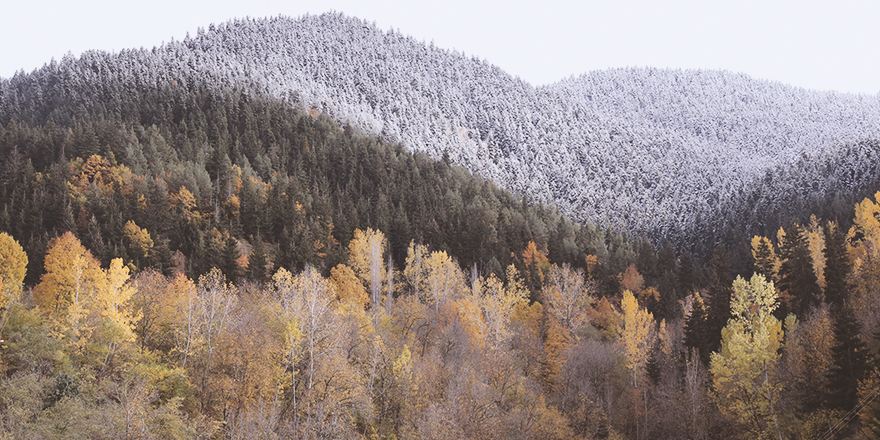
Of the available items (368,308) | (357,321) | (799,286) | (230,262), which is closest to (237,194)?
(230,262)

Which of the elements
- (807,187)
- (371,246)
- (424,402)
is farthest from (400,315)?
(807,187)

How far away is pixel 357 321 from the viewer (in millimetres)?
51875

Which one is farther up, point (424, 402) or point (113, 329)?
point (113, 329)

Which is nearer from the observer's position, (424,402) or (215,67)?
(424,402)

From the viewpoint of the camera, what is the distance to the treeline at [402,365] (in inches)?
1366

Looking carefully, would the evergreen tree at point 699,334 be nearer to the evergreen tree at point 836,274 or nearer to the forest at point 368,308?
the forest at point 368,308

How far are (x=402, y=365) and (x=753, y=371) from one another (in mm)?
28419

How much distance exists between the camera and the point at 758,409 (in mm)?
42719

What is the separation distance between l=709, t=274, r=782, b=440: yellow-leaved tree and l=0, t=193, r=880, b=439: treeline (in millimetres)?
213

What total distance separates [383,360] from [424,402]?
513cm

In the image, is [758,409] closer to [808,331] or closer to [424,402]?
[808,331]

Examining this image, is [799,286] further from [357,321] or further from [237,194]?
[237,194]

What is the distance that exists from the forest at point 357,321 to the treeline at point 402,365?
0.23 m

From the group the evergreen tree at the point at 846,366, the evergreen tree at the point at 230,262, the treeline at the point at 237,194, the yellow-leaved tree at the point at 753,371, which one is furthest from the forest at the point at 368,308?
the treeline at the point at 237,194
